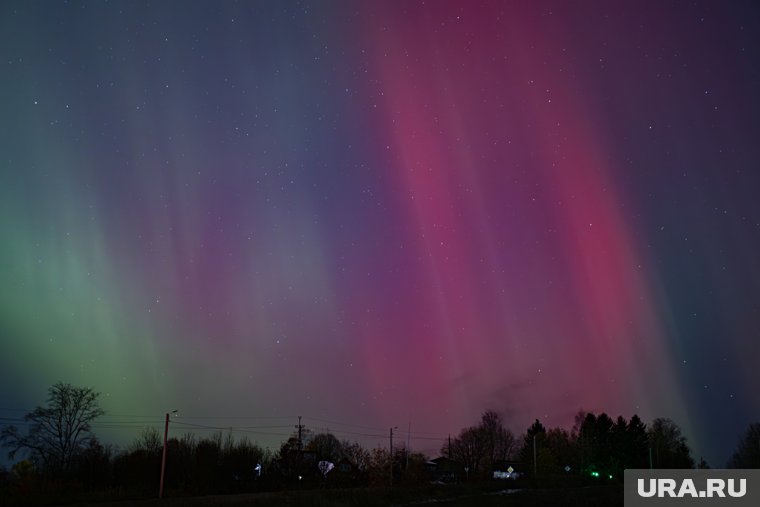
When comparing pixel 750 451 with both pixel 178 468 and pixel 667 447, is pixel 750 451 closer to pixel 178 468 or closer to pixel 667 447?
pixel 667 447

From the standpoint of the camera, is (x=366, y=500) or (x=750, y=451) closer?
(x=366, y=500)

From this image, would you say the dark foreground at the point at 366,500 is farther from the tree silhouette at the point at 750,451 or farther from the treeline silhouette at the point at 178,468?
the tree silhouette at the point at 750,451

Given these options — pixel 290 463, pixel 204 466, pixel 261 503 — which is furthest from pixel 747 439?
pixel 261 503

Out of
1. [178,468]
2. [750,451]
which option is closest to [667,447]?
[750,451]

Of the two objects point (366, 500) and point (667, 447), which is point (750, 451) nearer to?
point (667, 447)

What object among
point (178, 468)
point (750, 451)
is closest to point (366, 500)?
point (178, 468)

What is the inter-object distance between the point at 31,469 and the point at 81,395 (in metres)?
32.9

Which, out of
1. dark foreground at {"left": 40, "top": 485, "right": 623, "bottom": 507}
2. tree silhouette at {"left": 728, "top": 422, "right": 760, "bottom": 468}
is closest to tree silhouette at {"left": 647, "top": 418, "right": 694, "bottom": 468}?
tree silhouette at {"left": 728, "top": 422, "right": 760, "bottom": 468}

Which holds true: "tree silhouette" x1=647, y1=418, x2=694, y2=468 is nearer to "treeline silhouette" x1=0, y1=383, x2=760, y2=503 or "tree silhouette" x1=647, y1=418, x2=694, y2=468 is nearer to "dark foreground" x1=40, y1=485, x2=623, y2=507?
"treeline silhouette" x1=0, y1=383, x2=760, y2=503

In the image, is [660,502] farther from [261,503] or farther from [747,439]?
[747,439]

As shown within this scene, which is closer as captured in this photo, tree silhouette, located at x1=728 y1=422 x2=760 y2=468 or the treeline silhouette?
the treeline silhouette

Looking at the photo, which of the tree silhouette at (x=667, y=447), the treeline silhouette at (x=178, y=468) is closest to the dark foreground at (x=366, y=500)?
the treeline silhouette at (x=178, y=468)

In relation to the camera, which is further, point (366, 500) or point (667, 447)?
point (667, 447)

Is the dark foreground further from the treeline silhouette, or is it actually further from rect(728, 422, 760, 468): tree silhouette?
rect(728, 422, 760, 468): tree silhouette
